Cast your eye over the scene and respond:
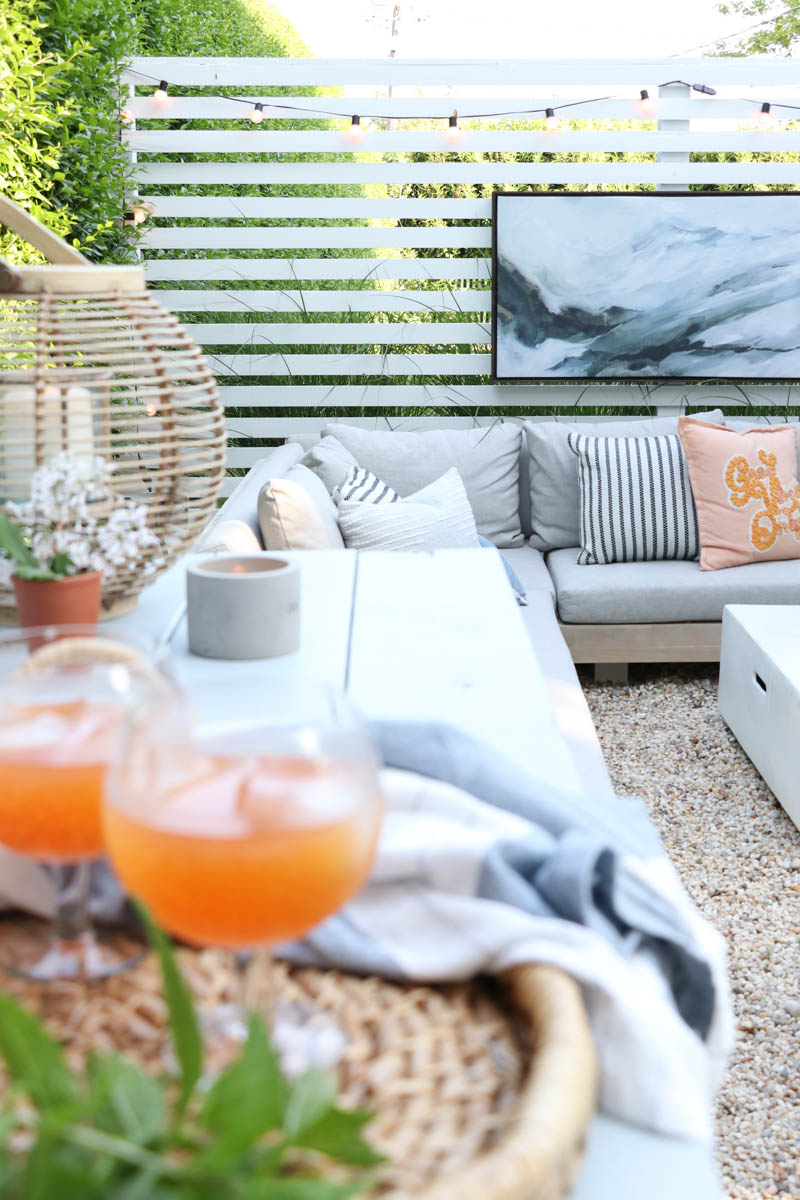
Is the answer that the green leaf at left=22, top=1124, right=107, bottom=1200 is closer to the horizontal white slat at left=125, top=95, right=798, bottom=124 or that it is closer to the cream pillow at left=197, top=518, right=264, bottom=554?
the cream pillow at left=197, top=518, right=264, bottom=554

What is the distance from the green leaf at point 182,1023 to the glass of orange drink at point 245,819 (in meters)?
0.06

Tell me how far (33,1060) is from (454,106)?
4.44 meters

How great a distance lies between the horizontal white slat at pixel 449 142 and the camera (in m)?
4.26

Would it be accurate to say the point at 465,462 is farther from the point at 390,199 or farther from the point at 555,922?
the point at 555,922

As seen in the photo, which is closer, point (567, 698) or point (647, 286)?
point (567, 698)

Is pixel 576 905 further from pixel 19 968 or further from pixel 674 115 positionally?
pixel 674 115

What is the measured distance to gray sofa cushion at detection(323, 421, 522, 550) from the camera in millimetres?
3732

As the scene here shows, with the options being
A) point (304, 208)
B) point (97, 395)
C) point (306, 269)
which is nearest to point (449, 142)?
point (304, 208)

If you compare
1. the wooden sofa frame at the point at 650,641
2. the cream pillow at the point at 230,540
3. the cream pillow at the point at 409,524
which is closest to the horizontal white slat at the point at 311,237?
the cream pillow at the point at 409,524

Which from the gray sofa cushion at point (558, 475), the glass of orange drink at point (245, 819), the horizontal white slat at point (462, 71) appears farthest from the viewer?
the horizontal white slat at point (462, 71)

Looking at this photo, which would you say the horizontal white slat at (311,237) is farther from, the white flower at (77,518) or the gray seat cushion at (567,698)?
the white flower at (77,518)

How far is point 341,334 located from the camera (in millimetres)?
4418

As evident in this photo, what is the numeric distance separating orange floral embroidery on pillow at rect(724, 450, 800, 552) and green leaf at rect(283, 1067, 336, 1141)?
3.42 meters

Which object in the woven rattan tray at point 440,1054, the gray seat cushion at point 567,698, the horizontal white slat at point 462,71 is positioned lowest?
the gray seat cushion at point 567,698
